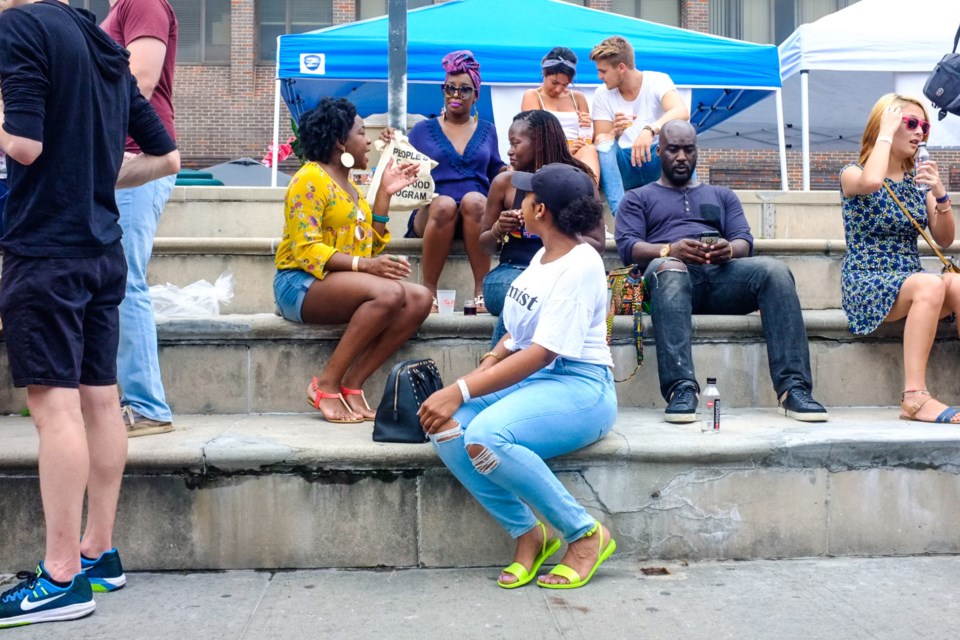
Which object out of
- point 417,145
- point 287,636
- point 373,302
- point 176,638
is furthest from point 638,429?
point 417,145

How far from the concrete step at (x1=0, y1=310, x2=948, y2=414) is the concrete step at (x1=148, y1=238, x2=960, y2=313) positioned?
921 millimetres

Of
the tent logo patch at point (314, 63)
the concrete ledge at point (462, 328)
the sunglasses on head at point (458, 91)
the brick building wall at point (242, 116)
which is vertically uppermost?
the brick building wall at point (242, 116)

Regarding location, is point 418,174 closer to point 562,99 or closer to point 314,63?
point 562,99

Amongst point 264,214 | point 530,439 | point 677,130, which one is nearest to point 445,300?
point 677,130

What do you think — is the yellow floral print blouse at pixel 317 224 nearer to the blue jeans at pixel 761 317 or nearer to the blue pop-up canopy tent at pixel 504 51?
the blue jeans at pixel 761 317

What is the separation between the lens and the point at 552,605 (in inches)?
127

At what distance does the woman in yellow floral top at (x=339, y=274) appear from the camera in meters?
4.35

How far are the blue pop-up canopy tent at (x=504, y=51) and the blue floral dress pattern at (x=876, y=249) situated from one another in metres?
4.42

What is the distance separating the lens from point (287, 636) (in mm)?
2934

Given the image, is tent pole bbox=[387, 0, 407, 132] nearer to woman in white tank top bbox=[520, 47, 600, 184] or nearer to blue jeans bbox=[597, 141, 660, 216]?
woman in white tank top bbox=[520, 47, 600, 184]

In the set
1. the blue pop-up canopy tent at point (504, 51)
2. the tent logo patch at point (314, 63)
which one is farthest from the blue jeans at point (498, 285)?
the tent logo patch at point (314, 63)

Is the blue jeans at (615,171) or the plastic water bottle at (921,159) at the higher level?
the blue jeans at (615,171)

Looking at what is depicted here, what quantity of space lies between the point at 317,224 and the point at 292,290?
32cm

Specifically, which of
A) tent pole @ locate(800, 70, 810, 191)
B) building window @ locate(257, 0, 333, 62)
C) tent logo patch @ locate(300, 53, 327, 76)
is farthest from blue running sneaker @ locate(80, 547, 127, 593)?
building window @ locate(257, 0, 333, 62)
